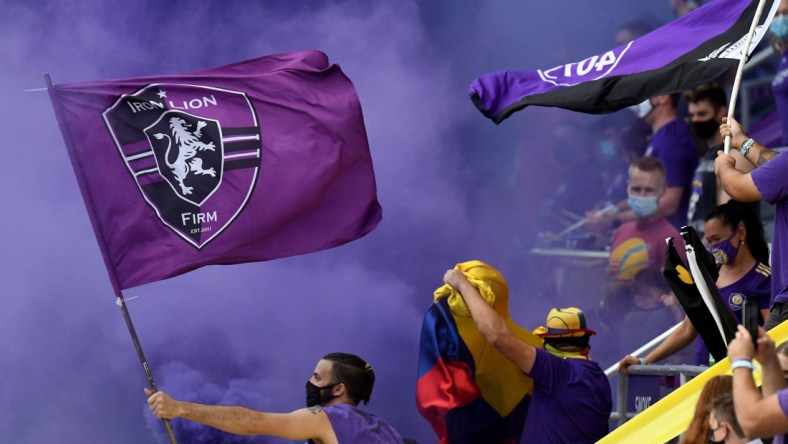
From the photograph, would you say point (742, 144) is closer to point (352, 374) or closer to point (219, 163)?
point (352, 374)

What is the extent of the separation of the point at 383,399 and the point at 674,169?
315cm

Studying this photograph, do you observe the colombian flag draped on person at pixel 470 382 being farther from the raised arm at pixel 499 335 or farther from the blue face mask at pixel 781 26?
the blue face mask at pixel 781 26

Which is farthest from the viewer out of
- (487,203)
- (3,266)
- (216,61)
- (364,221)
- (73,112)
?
(487,203)

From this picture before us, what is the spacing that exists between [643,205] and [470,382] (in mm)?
4711

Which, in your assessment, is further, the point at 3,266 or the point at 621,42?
the point at 621,42

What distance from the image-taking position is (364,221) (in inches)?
269

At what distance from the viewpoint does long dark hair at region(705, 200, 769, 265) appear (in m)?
6.30

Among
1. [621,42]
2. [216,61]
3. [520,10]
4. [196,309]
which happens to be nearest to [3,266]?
[196,309]

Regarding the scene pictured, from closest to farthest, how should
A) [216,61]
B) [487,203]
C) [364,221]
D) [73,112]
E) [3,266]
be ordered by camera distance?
[73,112], [364,221], [3,266], [216,61], [487,203]

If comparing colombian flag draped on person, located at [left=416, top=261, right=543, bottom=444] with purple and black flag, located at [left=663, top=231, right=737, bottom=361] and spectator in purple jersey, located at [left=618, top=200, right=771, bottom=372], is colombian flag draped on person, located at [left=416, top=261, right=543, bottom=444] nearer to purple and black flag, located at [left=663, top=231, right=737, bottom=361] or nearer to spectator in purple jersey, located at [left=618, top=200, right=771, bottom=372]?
purple and black flag, located at [left=663, top=231, right=737, bottom=361]

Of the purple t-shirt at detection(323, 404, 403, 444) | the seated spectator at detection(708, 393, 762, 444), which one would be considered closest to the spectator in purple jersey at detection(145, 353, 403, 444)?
the purple t-shirt at detection(323, 404, 403, 444)

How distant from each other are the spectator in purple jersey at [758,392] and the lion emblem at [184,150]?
9.89ft

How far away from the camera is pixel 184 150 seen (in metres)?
6.30

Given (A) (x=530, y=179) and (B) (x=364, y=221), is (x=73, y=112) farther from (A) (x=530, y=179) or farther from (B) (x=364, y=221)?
(A) (x=530, y=179)
